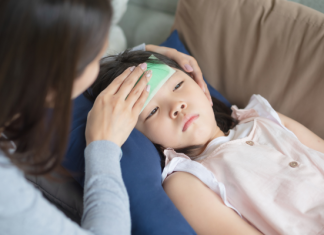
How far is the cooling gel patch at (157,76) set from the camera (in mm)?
1013

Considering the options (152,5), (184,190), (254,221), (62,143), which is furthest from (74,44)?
(152,5)

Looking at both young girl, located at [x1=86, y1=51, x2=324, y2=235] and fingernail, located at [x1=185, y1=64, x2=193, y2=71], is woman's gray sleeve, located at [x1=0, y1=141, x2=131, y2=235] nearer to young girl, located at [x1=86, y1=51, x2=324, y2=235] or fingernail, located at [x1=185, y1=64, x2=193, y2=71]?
young girl, located at [x1=86, y1=51, x2=324, y2=235]

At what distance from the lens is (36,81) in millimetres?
506

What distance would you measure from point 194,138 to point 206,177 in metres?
0.16

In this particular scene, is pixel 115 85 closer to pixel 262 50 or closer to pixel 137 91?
pixel 137 91

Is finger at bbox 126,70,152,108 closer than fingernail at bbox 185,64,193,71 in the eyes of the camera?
Yes

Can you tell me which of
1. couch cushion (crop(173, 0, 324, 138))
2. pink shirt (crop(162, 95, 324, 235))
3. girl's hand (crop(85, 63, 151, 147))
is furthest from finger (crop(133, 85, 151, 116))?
couch cushion (crop(173, 0, 324, 138))

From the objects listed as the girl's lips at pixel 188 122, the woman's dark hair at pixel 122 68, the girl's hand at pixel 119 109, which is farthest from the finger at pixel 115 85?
the girl's lips at pixel 188 122

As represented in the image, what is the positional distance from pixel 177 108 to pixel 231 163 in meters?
0.28

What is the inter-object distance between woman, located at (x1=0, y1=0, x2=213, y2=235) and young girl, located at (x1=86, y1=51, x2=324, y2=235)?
34 cm

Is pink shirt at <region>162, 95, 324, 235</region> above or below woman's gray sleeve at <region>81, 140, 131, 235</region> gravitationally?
below

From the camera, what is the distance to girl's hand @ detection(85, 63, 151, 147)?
2.56 feet

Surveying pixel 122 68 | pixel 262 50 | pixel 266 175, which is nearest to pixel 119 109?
pixel 122 68

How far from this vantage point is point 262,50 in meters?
1.23
